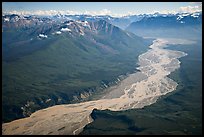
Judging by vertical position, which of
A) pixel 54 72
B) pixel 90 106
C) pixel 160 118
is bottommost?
pixel 90 106

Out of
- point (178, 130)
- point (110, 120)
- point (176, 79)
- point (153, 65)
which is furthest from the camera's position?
point (153, 65)

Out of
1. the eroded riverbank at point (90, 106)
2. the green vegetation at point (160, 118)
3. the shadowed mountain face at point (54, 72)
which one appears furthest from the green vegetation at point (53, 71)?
the green vegetation at point (160, 118)

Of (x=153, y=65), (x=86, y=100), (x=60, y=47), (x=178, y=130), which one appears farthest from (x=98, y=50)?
(x=178, y=130)

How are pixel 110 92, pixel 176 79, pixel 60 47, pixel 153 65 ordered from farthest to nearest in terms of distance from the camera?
pixel 60 47 → pixel 153 65 → pixel 176 79 → pixel 110 92

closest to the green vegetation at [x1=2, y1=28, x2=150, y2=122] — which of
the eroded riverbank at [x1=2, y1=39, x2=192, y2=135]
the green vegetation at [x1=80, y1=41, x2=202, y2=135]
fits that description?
the eroded riverbank at [x1=2, y1=39, x2=192, y2=135]

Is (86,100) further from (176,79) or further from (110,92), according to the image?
(176,79)

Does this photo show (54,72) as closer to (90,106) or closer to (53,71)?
(53,71)

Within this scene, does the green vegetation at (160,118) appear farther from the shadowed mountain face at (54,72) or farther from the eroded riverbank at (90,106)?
the shadowed mountain face at (54,72)

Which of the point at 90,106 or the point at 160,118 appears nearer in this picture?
the point at 160,118

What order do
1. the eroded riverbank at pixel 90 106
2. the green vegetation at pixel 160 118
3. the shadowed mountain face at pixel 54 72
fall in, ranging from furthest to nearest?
the shadowed mountain face at pixel 54 72 < the eroded riverbank at pixel 90 106 < the green vegetation at pixel 160 118

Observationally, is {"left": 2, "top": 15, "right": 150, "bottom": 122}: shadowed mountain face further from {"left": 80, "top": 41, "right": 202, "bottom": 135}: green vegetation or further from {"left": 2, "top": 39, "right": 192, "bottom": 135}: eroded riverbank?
{"left": 80, "top": 41, "right": 202, "bottom": 135}: green vegetation

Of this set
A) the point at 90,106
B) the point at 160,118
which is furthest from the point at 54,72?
the point at 160,118
